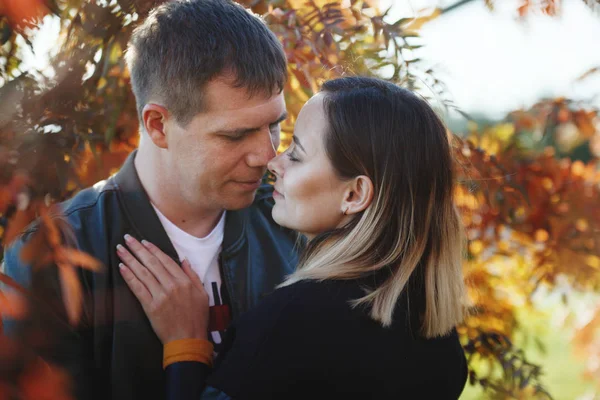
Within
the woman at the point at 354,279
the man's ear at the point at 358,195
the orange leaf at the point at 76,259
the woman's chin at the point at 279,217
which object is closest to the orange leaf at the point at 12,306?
the orange leaf at the point at 76,259

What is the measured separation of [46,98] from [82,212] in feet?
1.58

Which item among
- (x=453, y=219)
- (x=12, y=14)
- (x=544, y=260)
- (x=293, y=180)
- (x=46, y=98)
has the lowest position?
(x=544, y=260)

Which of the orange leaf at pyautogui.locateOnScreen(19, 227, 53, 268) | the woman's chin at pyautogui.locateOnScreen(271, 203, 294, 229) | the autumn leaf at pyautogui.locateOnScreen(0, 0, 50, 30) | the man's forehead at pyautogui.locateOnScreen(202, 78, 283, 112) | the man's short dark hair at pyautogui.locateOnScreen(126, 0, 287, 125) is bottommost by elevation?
the woman's chin at pyautogui.locateOnScreen(271, 203, 294, 229)

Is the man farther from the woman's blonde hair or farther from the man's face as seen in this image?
the woman's blonde hair

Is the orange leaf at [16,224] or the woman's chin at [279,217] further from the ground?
the orange leaf at [16,224]

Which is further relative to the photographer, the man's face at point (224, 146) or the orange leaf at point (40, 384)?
the man's face at point (224, 146)

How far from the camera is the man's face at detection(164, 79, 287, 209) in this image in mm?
2309

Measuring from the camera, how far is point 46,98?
1887 millimetres

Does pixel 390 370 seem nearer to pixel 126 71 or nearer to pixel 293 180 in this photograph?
pixel 293 180

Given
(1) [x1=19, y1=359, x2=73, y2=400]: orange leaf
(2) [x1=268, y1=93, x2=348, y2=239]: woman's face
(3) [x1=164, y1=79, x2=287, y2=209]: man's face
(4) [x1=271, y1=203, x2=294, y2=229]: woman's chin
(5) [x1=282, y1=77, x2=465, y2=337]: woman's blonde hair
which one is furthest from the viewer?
(3) [x1=164, y1=79, x2=287, y2=209]: man's face

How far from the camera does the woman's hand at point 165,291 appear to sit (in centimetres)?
212

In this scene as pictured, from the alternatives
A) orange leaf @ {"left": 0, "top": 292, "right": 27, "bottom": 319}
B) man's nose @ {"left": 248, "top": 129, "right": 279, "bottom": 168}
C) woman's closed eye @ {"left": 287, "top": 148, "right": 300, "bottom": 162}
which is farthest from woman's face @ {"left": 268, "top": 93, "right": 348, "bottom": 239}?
orange leaf @ {"left": 0, "top": 292, "right": 27, "bottom": 319}

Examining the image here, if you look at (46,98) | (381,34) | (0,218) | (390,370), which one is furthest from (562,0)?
(0,218)

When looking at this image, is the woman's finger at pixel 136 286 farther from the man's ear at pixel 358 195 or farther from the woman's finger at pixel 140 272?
the man's ear at pixel 358 195
